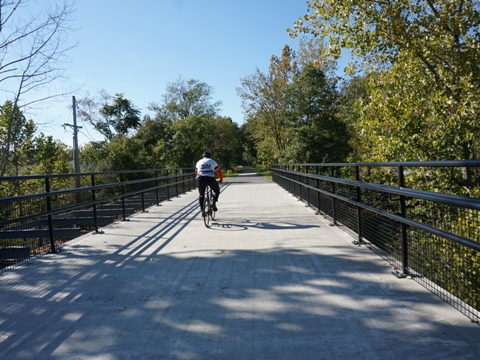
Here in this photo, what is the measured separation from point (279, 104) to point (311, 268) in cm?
3435

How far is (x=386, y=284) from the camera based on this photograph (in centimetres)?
390

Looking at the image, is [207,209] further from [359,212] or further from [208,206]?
[359,212]

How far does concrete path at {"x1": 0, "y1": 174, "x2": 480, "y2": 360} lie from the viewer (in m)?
2.73

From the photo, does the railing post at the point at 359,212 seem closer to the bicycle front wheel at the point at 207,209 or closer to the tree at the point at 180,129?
the bicycle front wheel at the point at 207,209

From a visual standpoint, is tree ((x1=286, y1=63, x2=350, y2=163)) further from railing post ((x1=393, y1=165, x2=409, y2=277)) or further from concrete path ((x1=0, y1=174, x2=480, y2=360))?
railing post ((x1=393, y1=165, x2=409, y2=277))

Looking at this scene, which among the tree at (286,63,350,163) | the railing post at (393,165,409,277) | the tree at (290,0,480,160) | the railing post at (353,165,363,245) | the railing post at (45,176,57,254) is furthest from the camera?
the tree at (286,63,350,163)

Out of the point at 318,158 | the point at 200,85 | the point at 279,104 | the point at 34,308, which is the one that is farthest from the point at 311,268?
the point at 200,85

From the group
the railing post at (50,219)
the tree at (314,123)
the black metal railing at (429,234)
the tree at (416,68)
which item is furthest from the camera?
the tree at (314,123)


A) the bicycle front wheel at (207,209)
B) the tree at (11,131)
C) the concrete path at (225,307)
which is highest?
the tree at (11,131)

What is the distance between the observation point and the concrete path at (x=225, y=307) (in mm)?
2729

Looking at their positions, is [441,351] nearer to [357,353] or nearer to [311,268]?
[357,353]

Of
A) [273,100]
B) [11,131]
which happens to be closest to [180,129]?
[273,100]

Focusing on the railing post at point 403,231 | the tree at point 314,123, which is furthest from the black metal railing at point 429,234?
the tree at point 314,123

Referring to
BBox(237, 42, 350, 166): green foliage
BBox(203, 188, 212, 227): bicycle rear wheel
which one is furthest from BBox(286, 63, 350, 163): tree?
BBox(203, 188, 212, 227): bicycle rear wheel
